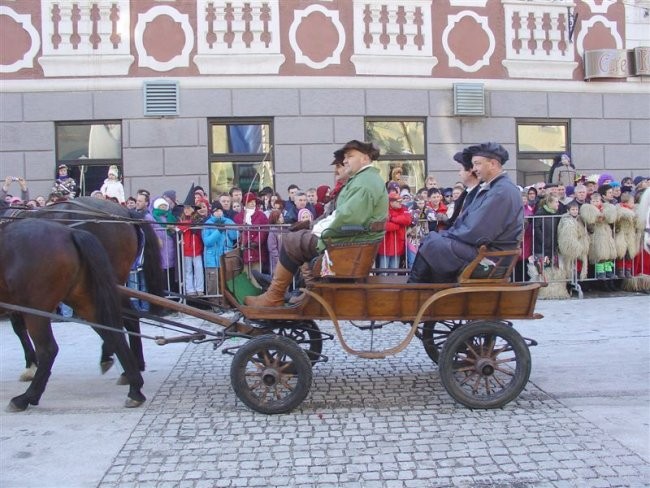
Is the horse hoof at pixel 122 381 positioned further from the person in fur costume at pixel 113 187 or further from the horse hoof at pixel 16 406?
the person in fur costume at pixel 113 187

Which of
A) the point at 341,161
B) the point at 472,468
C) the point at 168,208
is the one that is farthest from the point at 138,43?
the point at 472,468

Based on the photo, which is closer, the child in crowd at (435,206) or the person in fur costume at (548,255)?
the child in crowd at (435,206)

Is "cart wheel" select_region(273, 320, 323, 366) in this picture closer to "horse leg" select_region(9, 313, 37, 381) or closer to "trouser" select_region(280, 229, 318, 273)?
"trouser" select_region(280, 229, 318, 273)

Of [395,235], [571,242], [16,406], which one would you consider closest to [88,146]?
[395,235]

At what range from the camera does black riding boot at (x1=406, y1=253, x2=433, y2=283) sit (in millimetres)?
5191

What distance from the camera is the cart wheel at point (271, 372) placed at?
15.9ft

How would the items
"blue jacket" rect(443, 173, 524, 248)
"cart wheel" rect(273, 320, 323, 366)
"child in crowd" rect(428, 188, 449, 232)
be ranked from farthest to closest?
"child in crowd" rect(428, 188, 449, 232), "cart wheel" rect(273, 320, 323, 366), "blue jacket" rect(443, 173, 524, 248)

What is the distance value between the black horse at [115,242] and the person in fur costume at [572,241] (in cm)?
615

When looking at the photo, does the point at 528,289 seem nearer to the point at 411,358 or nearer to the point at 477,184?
the point at 477,184

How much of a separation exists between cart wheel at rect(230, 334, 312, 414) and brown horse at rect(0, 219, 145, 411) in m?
0.93

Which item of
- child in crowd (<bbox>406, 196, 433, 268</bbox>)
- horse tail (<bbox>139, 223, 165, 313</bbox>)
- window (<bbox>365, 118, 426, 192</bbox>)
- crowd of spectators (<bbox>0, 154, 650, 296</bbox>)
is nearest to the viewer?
horse tail (<bbox>139, 223, 165, 313</bbox>)

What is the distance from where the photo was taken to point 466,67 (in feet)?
41.0

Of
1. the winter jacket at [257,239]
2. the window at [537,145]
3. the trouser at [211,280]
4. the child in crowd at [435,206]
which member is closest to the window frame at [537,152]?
the window at [537,145]

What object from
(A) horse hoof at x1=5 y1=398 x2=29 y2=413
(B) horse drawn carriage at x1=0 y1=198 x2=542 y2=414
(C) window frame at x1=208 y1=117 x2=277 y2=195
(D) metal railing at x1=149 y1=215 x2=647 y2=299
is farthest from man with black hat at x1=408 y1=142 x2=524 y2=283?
(C) window frame at x1=208 y1=117 x2=277 y2=195
